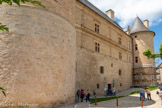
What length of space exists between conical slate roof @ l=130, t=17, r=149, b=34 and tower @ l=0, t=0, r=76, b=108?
21868mm

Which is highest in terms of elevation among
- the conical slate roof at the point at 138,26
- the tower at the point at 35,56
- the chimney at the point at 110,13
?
the chimney at the point at 110,13

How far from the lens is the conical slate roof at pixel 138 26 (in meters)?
28.5

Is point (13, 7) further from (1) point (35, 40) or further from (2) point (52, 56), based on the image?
(2) point (52, 56)

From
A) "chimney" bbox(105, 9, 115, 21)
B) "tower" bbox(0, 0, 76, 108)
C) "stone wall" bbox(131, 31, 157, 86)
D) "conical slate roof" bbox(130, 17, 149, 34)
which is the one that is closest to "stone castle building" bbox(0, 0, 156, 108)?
"tower" bbox(0, 0, 76, 108)

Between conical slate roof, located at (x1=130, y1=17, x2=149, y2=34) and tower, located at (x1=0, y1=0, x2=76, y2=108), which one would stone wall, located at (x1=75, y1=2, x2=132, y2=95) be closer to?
tower, located at (x1=0, y1=0, x2=76, y2=108)

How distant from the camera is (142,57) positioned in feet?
90.4

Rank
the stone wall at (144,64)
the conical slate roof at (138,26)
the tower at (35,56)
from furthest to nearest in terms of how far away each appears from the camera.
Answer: the conical slate roof at (138,26)
the stone wall at (144,64)
the tower at (35,56)

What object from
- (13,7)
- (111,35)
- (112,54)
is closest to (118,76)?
(112,54)

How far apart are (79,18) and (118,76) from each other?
11.5m

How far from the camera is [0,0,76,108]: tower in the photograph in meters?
8.27

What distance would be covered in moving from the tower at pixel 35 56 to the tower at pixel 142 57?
64.8 ft

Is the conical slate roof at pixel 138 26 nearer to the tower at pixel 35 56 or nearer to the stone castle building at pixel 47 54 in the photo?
the stone castle building at pixel 47 54

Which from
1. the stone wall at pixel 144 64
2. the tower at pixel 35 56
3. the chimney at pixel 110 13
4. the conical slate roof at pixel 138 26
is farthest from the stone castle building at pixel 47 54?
the conical slate roof at pixel 138 26

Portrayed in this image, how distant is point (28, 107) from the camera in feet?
27.1
